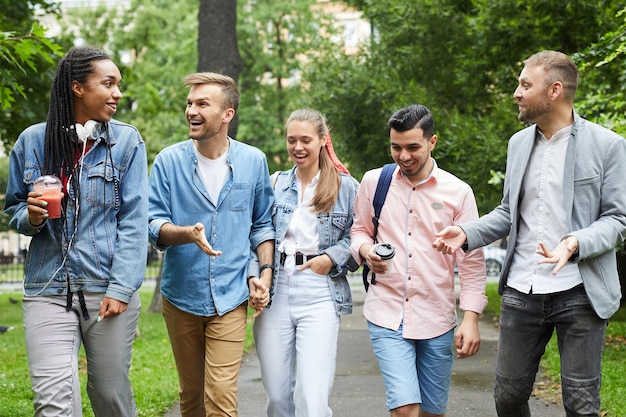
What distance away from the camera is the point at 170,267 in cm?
503

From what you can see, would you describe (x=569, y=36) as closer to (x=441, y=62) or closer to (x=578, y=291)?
(x=441, y=62)

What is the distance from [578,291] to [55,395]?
2.52 metres

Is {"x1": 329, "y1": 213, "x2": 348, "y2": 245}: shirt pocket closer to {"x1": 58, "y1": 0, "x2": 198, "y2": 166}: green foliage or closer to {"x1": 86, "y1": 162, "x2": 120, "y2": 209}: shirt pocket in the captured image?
{"x1": 86, "y1": 162, "x2": 120, "y2": 209}: shirt pocket

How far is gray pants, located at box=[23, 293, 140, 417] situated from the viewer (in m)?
4.03

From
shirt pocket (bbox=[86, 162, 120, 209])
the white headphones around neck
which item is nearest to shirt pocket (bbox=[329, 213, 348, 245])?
shirt pocket (bbox=[86, 162, 120, 209])

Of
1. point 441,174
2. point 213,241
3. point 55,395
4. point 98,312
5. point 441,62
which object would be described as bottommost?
point 55,395

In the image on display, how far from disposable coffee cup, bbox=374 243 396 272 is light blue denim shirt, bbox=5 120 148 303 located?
119 cm

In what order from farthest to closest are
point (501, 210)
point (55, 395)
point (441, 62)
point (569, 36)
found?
point (441, 62) < point (569, 36) < point (501, 210) < point (55, 395)

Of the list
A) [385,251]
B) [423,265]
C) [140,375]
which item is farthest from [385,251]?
[140,375]

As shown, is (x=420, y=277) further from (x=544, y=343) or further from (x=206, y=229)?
(x=206, y=229)

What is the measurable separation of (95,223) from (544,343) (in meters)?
Answer: 2.34

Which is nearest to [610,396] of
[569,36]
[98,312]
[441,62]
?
[98,312]

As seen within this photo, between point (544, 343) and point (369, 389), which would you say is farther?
point (369, 389)

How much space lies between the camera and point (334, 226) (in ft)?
16.9
